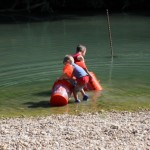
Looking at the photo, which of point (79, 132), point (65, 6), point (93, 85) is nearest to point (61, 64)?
point (93, 85)

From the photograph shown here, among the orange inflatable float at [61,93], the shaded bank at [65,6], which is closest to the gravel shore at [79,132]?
the orange inflatable float at [61,93]

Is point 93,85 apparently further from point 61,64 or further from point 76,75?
point 61,64

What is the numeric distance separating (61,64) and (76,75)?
4.84 meters

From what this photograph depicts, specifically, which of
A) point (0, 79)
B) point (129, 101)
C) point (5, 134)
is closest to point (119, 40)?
point (0, 79)

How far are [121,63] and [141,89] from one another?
3635mm

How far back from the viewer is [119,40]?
20.8 m

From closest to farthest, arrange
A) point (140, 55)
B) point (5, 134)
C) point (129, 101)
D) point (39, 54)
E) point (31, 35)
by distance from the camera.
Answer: point (5, 134) → point (129, 101) → point (140, 55) → point (39, 54) → point (31, 35)

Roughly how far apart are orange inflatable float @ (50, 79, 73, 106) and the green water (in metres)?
0.16

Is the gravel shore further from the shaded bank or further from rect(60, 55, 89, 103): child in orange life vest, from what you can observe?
the shaded bank

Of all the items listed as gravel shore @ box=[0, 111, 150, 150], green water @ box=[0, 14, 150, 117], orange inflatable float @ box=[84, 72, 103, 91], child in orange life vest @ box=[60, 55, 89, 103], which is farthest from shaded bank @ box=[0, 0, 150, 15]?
gravel shore @ box=[0, 111, 150, 150]

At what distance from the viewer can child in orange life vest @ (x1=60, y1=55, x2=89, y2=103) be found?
35.1ft

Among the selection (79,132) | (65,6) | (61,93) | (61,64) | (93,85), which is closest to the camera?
(79,132)

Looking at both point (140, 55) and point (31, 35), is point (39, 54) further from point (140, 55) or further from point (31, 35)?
point (31, 35)

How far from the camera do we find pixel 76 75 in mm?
10805
